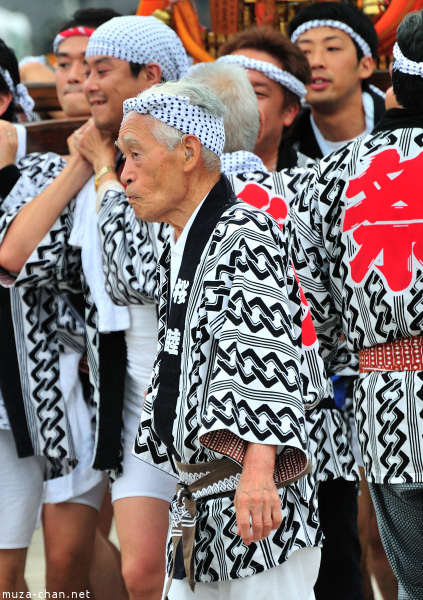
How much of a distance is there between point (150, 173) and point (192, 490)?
77 cm

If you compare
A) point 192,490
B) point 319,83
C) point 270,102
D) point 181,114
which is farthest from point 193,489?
point 319,83

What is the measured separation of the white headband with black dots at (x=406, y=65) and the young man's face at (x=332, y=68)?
68.3 inches

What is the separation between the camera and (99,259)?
12.1 ft

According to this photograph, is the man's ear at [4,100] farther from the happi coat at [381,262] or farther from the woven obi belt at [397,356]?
the woven obi belt at [397,356]

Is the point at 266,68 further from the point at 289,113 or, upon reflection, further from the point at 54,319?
the point at 54,319

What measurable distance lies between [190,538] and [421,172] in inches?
44.1

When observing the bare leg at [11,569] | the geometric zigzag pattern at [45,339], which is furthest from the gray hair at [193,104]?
the bare leg at [11,569]

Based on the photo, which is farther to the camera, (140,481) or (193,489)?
(140,481)

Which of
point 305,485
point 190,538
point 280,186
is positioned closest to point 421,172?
point 280,186

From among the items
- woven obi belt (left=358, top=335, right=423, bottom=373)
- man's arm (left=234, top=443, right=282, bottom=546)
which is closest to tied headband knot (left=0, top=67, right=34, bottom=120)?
woven obi belt (left=358, top=335, right=423, bottom=373)

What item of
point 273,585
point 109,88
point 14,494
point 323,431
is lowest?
point 14,494

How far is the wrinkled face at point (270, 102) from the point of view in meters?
4.18

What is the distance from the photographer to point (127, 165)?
2850 mm

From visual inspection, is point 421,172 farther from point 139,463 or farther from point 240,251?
point 139,463
